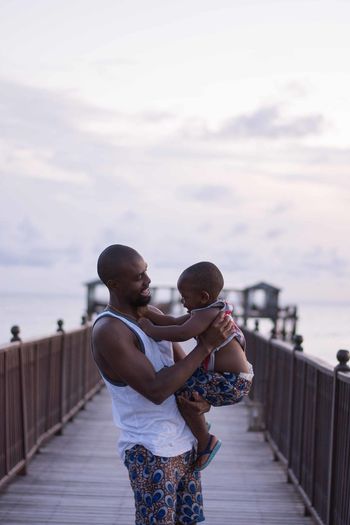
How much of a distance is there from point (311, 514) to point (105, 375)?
13.6ft

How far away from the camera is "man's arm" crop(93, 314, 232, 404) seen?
3.80 m

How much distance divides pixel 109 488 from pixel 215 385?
4947 mm

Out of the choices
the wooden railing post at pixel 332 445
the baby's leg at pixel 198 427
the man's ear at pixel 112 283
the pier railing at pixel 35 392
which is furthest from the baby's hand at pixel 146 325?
the pier railing at pixel 35 392

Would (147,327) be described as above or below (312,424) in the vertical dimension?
above

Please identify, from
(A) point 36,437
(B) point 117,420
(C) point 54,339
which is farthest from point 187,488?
(C) point 54,339

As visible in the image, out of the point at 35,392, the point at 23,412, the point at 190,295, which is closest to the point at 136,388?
the point at 190,295

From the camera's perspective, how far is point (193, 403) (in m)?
3.99

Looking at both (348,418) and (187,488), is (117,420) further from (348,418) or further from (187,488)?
(348,418)

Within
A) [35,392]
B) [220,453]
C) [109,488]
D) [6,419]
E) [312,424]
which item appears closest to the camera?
[312,424]

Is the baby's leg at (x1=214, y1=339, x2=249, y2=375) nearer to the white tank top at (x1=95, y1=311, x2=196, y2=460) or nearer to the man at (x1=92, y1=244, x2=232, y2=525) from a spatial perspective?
the man at (x1=92, y1=244, x2=232, y2=525)

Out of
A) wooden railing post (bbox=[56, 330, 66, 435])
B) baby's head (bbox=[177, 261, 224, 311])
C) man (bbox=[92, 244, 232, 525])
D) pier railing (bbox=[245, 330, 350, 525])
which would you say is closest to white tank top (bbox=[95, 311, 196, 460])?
man (bbox=[92, 244, 232, 525])

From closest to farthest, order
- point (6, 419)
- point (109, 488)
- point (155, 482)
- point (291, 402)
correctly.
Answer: point (155, 482) < point (6, 419) < point (109, 488) < point (291, 402)

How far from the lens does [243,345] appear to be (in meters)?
4.13

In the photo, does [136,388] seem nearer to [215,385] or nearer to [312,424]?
[215,385]
